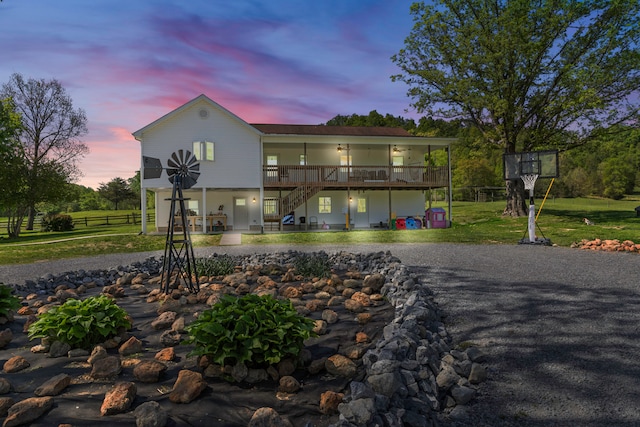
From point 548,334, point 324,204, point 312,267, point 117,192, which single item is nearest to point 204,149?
point 324,204

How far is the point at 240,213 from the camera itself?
72.6ft

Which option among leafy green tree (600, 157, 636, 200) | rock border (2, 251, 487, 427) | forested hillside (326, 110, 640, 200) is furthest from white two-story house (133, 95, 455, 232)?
leafy green tree (600, 157, 636, 200)

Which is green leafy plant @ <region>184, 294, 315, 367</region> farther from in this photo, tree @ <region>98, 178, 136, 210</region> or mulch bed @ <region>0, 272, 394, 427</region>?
tree @ <region>98, 178, 136, 210</region>

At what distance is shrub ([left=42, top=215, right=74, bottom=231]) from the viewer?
88.4 feet

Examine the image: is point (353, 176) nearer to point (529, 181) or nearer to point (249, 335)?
point (529, 181)

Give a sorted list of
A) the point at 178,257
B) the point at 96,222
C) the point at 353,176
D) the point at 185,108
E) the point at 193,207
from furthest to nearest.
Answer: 1. the point at 96,222
2. the point at 193,207
3. the point at 353,176
4. the point at 185,108
5. the point at 178,257

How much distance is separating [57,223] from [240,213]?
15083mm

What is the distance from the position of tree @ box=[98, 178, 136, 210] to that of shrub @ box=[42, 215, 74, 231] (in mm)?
29416

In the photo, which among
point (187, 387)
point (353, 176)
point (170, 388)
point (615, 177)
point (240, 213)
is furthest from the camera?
point (615, 177)

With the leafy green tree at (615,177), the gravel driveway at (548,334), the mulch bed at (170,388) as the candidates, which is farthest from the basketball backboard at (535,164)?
the leafy green tree at (615,177)

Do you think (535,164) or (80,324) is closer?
→ (80,324)

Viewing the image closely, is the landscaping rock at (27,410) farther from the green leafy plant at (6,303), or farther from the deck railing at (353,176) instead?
the deck railing at (353,176)

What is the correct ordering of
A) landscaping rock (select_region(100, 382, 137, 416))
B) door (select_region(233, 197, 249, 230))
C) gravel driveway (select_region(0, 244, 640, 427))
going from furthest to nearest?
door (select_region(233, 197, 249, 230))
gravel driveway (select_region(0, 244, 640, 427))
landscaping rock (select_region(100, 382, 137, 416))

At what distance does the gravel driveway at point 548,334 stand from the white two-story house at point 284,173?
40.5ft
